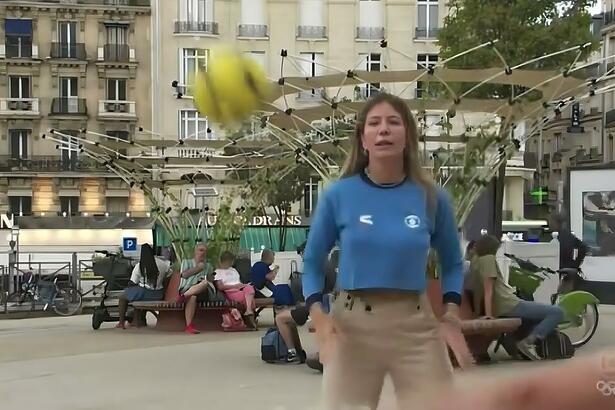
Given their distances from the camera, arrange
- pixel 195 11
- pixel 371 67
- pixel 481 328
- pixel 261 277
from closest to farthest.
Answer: pixel 481 328 → pixel 261 277 → pixel 371 67 → pixel 195 11

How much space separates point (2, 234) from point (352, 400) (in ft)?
152

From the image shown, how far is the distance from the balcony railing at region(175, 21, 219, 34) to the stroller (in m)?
31.8

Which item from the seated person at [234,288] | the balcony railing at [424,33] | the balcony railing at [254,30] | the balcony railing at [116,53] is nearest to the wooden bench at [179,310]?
the seated person at [234,288]

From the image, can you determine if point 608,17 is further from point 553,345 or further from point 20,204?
point 553,345

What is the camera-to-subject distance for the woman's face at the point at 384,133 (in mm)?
3379

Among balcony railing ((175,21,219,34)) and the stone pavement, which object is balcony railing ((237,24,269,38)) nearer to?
balcony railing ((175,21,219,34))

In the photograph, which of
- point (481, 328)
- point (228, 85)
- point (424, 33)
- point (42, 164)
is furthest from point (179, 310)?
point (42, 164)

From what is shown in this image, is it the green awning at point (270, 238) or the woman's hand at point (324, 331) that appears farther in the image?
the green awning at point (270, 238)

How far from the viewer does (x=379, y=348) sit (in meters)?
3.26

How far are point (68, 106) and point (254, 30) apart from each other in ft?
40.1

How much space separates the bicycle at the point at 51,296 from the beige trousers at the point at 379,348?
14904 millimetres

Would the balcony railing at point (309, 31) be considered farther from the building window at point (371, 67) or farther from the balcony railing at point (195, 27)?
the building window at point (371, 67)

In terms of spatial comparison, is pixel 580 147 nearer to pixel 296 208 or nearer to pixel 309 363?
pixel 296 208

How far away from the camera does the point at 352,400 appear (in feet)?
10.7
